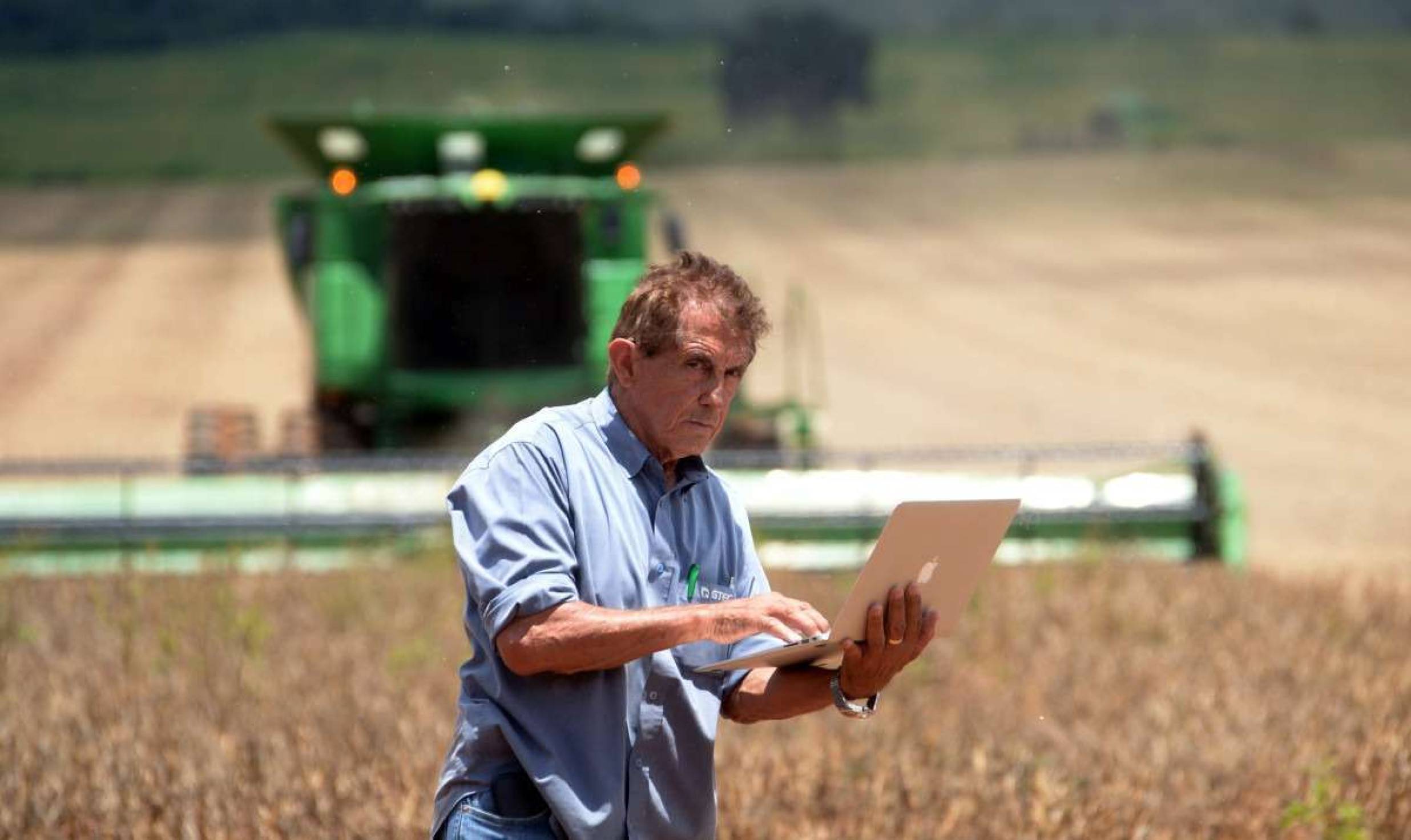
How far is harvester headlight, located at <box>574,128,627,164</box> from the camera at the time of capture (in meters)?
11.4

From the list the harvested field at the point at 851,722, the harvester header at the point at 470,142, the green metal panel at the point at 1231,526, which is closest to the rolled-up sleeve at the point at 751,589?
the harvested field at the point at 851,722

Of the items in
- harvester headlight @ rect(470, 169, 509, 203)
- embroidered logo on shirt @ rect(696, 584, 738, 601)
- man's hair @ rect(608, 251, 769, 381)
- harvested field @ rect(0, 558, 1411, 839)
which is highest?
harvester headlight @ rect(470, 169, 509, 203)

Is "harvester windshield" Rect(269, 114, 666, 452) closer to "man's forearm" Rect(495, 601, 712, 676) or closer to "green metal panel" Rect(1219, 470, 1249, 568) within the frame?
"green metal panel" Rect(1219, 470, 1249, 568)

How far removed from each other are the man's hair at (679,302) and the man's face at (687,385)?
0.5 inches

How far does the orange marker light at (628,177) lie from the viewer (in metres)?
11.2

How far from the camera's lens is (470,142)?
36.6ft

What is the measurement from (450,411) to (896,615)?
8219mm

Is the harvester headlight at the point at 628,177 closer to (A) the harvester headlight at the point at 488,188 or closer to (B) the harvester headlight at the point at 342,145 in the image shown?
(A) the harvester headlight at the point at 488,188

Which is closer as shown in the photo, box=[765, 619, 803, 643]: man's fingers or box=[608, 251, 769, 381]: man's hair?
box=[765, 619, 803, 643]: man's fingers

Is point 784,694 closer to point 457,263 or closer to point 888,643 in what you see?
point 888,643

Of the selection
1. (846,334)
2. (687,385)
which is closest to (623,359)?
(687,385)

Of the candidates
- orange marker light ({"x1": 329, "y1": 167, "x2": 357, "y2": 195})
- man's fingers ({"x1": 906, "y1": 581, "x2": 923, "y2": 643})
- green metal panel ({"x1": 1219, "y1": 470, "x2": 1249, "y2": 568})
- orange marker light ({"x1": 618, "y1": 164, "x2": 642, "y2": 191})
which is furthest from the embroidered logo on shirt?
orange marker light ({"x1": 329, "y1": 167, "x2": 357, "y2": 195})

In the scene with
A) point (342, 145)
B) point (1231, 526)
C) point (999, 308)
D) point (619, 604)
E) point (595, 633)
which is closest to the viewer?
point (595, 633)

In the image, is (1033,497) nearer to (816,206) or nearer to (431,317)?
(431,317)
